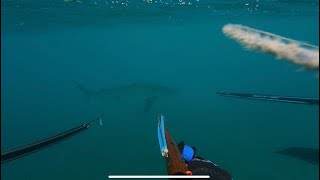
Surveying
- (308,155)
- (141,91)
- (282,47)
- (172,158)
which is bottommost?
(141,91)

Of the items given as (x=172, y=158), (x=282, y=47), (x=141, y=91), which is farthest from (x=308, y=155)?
(x=141, y=91)

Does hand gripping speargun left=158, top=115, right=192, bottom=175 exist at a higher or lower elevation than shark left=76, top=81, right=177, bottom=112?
higher

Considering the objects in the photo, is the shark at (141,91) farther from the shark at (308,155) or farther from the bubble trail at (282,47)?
the bubble trail at (282,47)

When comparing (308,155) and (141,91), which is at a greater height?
(308,155)

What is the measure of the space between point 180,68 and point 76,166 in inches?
4531

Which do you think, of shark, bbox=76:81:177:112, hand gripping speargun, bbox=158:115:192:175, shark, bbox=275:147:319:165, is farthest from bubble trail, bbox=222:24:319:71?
shark, bbox=76:81:177:112

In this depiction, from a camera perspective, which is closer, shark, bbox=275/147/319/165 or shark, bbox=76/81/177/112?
shark, bbox=275/147/319/165

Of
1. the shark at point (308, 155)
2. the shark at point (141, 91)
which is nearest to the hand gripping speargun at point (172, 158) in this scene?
the shark at point (308, 155)

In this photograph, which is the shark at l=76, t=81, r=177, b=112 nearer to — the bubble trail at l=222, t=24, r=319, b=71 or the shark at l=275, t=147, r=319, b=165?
the shark at l=275, t=147, r=319, b=165

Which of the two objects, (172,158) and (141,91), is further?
(141,91)

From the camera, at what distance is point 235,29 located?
2.13 meters

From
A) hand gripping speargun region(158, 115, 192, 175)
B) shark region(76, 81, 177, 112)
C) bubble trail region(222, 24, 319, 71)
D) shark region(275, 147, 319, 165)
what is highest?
bubble trail region(222, 24, 319, 71)

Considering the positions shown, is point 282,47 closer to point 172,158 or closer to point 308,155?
point 172,158

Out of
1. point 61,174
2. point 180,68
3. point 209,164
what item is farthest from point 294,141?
point 180,68
